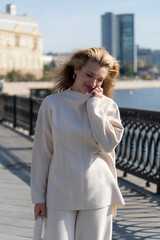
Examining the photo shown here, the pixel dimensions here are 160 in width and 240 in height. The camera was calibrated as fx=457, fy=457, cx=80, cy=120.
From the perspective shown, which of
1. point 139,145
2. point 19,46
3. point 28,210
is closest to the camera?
point 28,210

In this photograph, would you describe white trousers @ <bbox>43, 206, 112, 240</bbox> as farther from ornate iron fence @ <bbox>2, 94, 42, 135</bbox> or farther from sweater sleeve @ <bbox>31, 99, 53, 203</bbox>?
ornate iron fence @ <bbox>2, 94, 42, 135</bbox>

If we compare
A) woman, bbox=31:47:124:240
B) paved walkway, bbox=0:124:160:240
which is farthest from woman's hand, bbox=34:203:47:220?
paved walkway, bbox=0:124:160:240

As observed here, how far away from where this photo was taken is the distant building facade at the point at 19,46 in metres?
132

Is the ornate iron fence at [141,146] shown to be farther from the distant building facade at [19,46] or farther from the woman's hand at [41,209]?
the distant building facade at [19,46]

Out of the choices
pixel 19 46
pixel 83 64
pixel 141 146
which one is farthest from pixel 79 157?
pixel 19 46

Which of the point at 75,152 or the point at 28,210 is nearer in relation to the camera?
the point at 75,152

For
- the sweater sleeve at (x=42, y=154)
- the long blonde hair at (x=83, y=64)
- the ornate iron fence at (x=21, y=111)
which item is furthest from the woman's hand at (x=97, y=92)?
the ornate iron fence at (x=21, y=111)

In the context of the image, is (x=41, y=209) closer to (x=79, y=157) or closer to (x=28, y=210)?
(x=79, y=157)

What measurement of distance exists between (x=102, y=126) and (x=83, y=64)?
30 centimetres

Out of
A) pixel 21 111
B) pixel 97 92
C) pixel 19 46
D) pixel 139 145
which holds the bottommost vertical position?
pixel 21 111

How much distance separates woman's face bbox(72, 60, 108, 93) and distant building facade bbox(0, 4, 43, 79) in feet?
416

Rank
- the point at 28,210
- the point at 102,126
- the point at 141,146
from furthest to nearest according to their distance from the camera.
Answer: the point at 141,146 < the point at 28,210 < the point at 102,126

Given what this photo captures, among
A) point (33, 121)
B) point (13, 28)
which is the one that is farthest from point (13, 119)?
point (13, 28)

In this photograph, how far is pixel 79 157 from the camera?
77.9 inches
